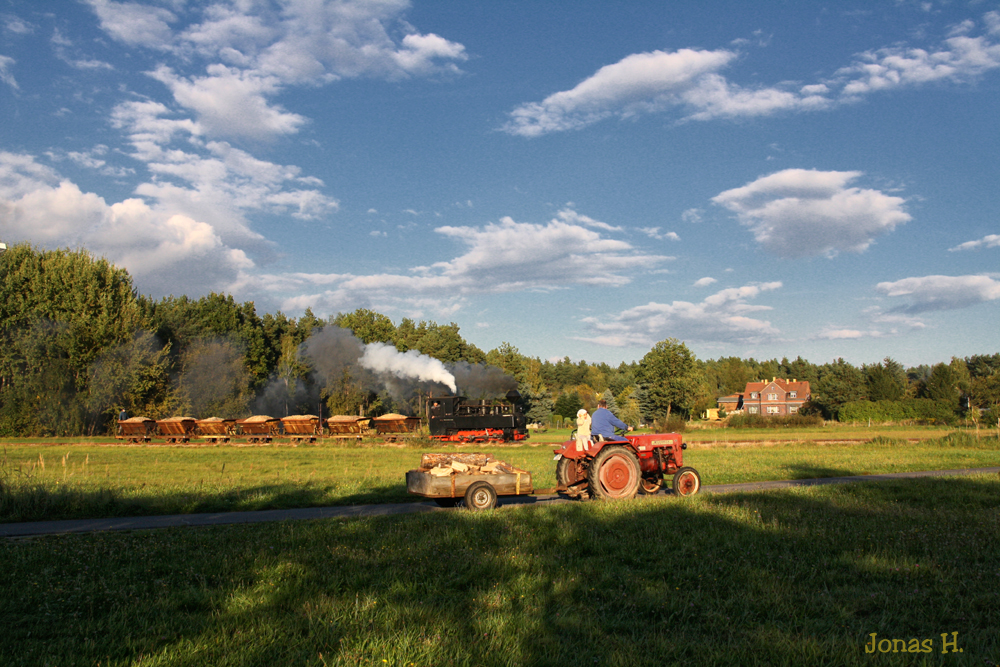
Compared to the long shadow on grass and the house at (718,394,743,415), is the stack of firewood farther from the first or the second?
the house at (718,394,743,415)

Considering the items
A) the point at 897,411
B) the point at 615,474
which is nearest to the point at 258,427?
the point at 615,474

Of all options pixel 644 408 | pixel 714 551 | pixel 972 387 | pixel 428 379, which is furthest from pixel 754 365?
pixel 714 551

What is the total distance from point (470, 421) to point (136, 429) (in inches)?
855

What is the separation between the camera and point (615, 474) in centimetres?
1257

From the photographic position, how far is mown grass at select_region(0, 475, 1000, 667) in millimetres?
4504

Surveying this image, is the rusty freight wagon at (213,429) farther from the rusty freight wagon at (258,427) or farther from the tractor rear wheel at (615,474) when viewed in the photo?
the tractor rear wheel at (615,474)

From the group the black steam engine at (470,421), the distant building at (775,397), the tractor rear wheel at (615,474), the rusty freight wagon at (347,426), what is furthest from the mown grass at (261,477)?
the distant building at (775,397)

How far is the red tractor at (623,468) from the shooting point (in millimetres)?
12477

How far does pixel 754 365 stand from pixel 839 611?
197 m

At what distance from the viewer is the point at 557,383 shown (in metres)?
129

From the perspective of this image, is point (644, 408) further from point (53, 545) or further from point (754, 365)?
point (754, 365)

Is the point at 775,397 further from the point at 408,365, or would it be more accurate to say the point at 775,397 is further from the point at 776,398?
the point at 408,365
